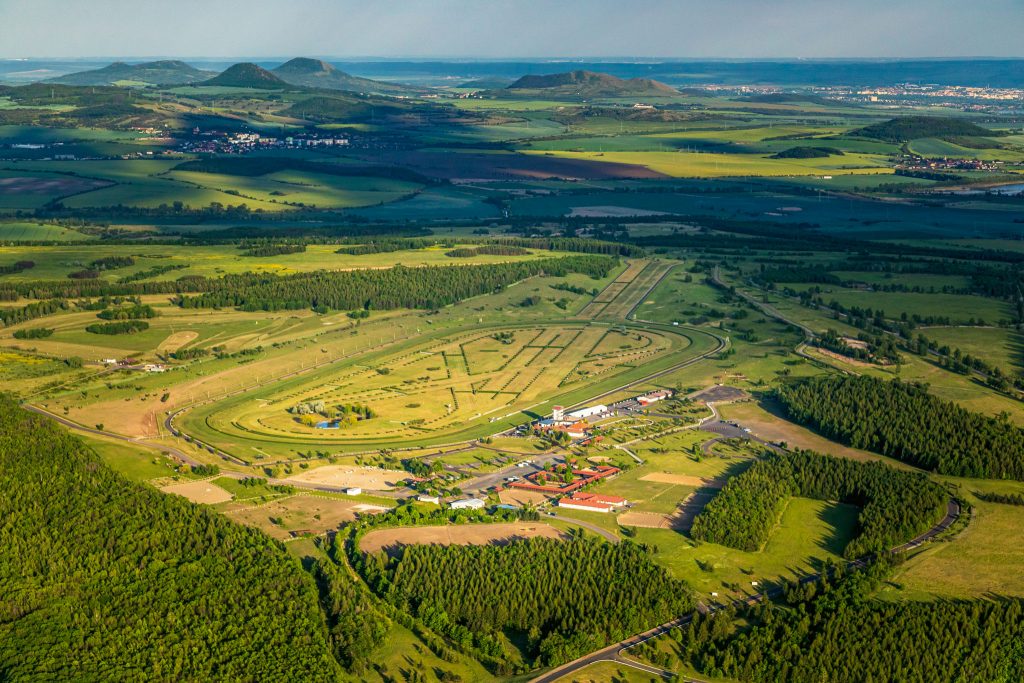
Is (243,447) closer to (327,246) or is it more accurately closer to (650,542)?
(650,542)

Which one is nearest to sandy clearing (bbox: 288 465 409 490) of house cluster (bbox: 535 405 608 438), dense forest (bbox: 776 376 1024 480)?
house cluster (bbox: 535 405 608 438)

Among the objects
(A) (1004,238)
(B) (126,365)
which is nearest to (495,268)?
(B) (126,365)

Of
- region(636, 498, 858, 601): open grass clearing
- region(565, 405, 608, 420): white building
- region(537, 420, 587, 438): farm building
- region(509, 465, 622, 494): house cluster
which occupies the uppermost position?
region(565, 405, 608, 420): white building

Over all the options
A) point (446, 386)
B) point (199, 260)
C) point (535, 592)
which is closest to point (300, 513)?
point (535, 592)

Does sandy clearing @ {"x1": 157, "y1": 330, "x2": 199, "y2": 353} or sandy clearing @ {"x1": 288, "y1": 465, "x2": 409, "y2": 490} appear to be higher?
sandy clearing @ {"x1": 157, "y1": 330, "x2": 199, "y2": 353}

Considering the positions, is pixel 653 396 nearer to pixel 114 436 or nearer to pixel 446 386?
pixel 446 386

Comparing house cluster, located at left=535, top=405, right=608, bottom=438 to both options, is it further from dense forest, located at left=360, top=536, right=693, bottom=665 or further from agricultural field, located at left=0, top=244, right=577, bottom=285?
agricultural field, located at left=0, top=244, right=577, bottom=285
